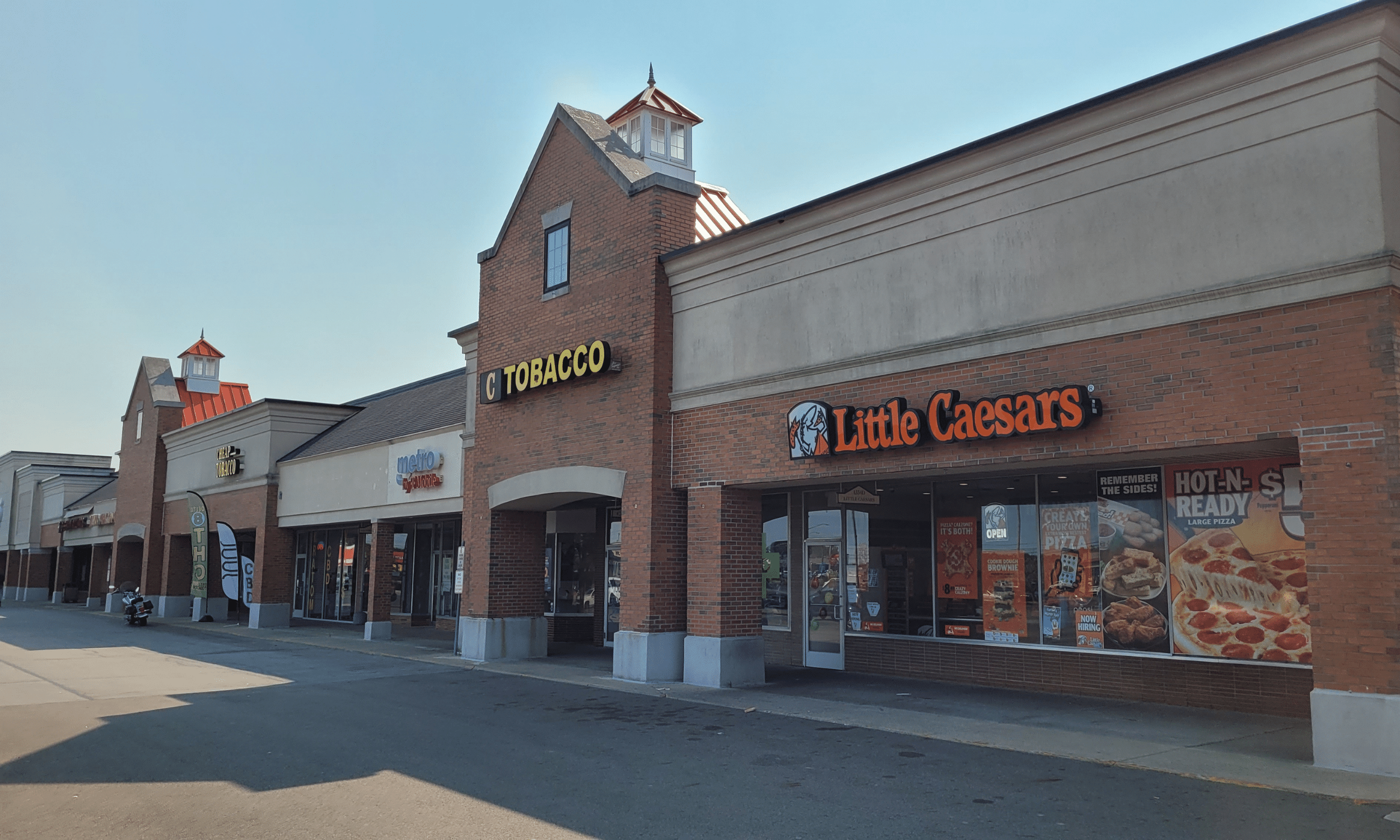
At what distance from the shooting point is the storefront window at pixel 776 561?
69.1ft

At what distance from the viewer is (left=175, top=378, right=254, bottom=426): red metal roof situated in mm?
43562

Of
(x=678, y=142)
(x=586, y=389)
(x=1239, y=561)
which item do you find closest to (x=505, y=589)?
(x=586, y=389)

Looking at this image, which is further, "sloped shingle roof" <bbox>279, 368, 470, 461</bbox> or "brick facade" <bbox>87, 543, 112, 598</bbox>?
"brick facade" <bbox>87, 543, 112, 598</bbox>

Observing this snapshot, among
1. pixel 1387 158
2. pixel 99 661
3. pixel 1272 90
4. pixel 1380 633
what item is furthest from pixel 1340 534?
pixel 99 661

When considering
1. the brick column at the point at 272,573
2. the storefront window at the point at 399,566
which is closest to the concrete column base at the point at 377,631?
the brick column at the point at 272,573

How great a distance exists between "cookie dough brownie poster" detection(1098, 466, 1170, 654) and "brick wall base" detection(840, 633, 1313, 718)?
372 millimetres

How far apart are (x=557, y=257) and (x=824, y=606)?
29.2 ft

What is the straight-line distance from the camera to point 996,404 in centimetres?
1319

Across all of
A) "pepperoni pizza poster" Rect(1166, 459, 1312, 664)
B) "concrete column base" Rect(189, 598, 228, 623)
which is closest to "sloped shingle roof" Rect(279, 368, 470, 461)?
"concrete column base" Rect(189, 598, 228, 623)

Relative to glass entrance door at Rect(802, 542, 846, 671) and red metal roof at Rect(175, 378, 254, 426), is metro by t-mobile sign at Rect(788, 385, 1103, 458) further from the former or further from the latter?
red metal roof at Rect(175, 378, 254, 426)

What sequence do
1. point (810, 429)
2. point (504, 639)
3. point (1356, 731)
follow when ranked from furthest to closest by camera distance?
point (504, 639)
point (810, 429)
point (1356, 731)

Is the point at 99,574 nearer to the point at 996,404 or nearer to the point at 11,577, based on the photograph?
the point at 11,577

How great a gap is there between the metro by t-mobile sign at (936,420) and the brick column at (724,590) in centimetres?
209

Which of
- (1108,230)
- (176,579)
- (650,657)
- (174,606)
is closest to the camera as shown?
(1108,230)
